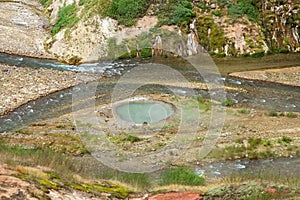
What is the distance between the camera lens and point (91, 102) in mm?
31812

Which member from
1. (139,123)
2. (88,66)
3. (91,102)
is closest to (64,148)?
(139,123)

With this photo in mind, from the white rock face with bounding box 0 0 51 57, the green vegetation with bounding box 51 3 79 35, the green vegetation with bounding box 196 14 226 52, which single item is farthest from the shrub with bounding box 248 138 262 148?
the green vegetation with bounding box 51 3 79 35

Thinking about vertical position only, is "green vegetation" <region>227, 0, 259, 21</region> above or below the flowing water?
above

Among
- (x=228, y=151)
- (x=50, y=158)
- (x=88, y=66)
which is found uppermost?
(x=88, y=66)

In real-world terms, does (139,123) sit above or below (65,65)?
below

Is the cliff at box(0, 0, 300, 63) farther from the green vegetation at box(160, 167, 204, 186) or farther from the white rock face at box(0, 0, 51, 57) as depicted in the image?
the green vegetation at box(160, 167, 204, 186)

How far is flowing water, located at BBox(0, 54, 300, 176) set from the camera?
23859mm

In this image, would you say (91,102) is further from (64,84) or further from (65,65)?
(65,65)

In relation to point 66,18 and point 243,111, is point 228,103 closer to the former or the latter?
point 243,111

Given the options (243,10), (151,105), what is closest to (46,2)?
(243,10)

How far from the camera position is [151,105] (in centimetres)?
3120

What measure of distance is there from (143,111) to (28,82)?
9.46 metres

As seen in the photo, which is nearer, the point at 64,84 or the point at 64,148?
the point at 64,148

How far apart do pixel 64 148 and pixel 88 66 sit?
52.9 ft
